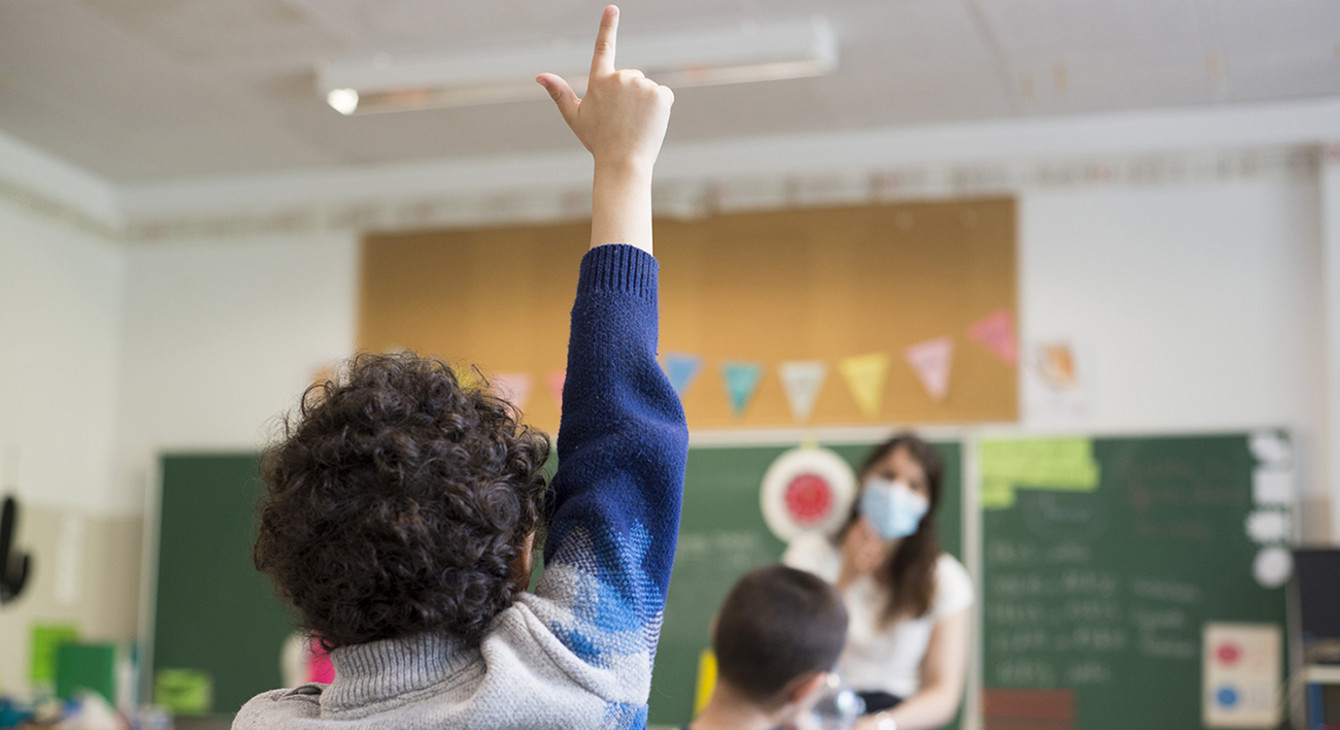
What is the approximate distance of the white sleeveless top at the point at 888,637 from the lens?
2941 mm

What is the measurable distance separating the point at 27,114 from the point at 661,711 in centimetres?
280

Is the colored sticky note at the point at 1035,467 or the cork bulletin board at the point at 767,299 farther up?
the cork bulletin board at the point at 767,299

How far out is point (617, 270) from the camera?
83 cm

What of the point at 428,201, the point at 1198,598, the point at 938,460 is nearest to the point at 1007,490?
the point at 1198,598

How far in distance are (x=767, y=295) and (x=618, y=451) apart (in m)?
3.66

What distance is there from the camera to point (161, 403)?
16.3ft

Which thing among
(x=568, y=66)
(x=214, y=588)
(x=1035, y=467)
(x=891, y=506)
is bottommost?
(x=214, y=588)

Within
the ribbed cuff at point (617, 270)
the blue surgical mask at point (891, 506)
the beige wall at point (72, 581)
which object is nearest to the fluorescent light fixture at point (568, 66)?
the blue surgical mask at point (891, 506)

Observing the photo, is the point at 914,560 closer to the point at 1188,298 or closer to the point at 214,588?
the point at 1188,298

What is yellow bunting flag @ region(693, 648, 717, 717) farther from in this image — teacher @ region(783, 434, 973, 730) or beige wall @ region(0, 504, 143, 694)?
beige wall @ region(0, 504, 143, 694)

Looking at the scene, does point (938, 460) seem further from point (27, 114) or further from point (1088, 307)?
point (27, 114)

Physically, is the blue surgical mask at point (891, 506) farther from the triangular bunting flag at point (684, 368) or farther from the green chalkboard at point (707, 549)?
the triangular bunting flag at point (684, 368)

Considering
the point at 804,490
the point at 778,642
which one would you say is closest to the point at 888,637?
the point at 778,642

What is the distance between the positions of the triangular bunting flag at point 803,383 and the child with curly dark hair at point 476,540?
11.5 feet
